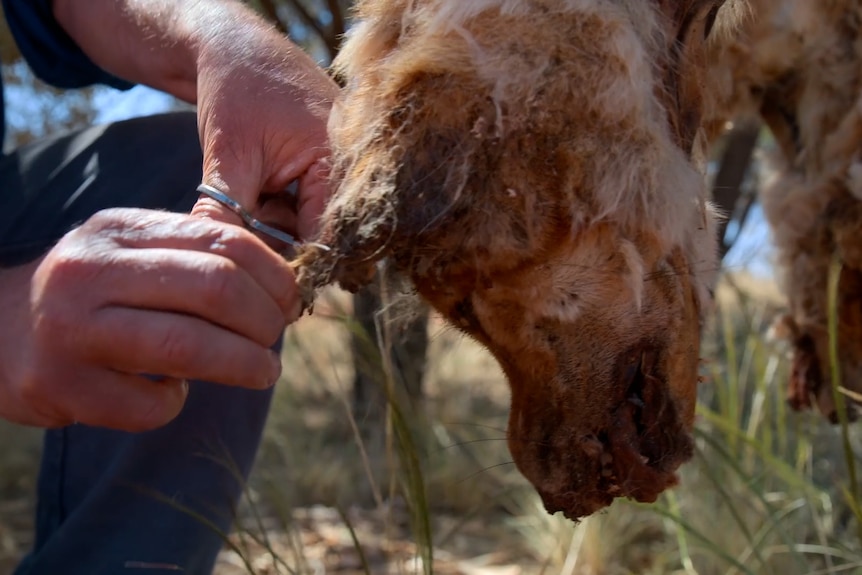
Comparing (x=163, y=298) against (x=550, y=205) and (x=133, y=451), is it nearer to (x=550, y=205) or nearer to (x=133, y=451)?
(x=550, y=205)

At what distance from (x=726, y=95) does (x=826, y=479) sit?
3.16 feet

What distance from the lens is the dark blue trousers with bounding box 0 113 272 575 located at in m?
1.22

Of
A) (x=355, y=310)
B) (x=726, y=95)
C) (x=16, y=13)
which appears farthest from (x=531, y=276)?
(x=355, y=310)

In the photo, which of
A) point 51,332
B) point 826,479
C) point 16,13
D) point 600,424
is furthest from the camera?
point 826,479

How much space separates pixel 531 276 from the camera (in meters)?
0.76

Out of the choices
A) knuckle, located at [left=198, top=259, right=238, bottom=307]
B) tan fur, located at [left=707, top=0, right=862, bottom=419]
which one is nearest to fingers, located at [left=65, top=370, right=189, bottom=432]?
knuckle, located at [left=198, top=259, right=238, bottom=307]

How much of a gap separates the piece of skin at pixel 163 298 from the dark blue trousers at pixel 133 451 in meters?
0.43

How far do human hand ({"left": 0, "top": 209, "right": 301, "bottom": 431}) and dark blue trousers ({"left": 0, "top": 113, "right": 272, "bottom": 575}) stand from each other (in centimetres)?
49

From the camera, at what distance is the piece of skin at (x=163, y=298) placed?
653mm

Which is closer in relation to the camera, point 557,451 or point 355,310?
point 557,451

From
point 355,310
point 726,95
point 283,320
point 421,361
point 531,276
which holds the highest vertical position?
point 283,320

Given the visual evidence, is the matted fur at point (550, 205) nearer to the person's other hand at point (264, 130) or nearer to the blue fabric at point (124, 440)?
the person's other hand at point (264, 130)

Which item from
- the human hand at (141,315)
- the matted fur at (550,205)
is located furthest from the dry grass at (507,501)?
the human hand at (141,315)

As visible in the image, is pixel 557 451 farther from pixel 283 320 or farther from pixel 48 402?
pixel 48 402
